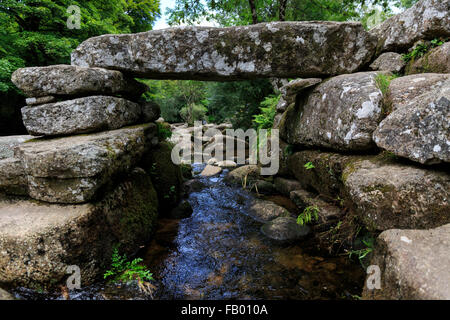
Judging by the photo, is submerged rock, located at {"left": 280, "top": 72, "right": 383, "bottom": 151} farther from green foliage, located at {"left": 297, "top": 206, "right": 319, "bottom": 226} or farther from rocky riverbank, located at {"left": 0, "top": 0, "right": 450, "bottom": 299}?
green foliage, located at {"left": 297, "top": 206, "right": 319, "bottom": 226}

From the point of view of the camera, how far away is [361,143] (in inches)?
135

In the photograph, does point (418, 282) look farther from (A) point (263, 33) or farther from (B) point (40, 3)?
(B) point (40, 3)

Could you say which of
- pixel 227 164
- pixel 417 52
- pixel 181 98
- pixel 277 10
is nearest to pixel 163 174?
pixel 227 164

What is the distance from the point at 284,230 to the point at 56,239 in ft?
11.3

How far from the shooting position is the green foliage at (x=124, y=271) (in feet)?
9.34

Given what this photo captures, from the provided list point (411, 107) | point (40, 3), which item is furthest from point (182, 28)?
point (40, 3)

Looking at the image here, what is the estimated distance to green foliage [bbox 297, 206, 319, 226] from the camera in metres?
4.20

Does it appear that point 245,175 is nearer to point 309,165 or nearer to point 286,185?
point 286,185

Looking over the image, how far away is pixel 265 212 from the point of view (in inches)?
194

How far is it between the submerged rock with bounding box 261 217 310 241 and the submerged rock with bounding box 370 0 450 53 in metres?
A: 3.81

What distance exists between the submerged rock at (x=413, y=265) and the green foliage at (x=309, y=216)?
6.84 feet

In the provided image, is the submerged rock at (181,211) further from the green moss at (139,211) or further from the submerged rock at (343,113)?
the submerged rock at (343,113)

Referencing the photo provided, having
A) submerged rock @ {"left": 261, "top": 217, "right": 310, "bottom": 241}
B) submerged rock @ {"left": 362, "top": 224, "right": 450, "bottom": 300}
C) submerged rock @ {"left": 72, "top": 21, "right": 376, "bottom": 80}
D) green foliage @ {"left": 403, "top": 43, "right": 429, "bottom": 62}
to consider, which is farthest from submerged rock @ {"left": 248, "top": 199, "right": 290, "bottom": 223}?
green foliage @ {"left": 403, "top": 43, "right": 429, "bottom": 62}

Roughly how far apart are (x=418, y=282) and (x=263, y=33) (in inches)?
160
